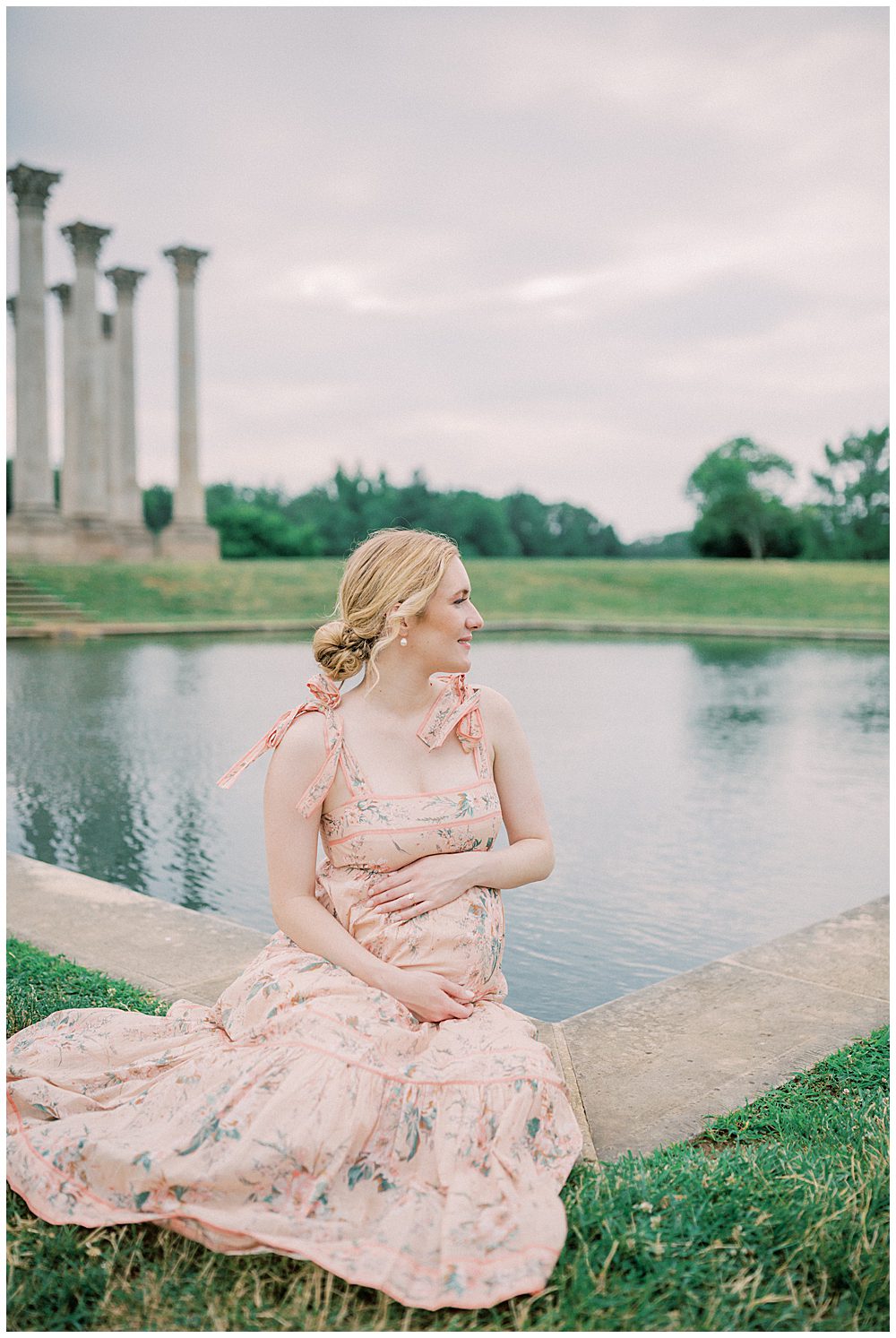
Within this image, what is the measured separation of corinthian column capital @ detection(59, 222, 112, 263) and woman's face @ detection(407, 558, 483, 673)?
4675 cm

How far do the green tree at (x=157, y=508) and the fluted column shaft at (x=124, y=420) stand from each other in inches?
1280

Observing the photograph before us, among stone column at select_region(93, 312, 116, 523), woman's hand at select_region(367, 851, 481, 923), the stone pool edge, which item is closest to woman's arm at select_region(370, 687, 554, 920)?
woman's hand at select_region(367, 851, 481, 923)

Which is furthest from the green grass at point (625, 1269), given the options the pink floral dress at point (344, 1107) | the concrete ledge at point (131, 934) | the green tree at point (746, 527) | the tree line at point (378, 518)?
the green tree at point (746, 527)

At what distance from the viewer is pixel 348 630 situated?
360 cm

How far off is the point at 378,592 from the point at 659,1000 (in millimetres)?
2411

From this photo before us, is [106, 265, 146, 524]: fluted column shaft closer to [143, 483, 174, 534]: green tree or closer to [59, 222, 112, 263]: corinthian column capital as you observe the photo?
[59, 222, 112, 263]: corinthian column capital

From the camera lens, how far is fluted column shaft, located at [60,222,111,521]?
150 feet

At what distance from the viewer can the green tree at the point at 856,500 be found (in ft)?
271

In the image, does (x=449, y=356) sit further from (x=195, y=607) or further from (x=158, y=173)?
(x=195, y=607)

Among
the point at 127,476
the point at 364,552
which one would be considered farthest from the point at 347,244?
the point at 364,552

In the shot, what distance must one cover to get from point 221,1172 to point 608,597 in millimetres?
42423

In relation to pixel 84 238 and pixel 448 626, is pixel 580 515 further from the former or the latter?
pixel 448 626

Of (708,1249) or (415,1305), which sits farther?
(708,1249)

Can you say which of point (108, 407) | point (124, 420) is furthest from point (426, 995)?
point (108, 407)
